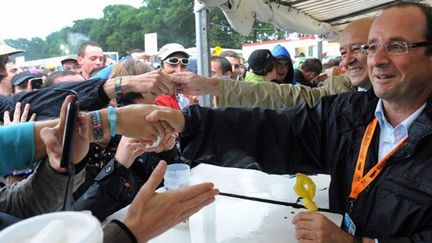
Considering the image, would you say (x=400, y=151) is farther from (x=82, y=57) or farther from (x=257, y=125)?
Answer: (x=82, y=57)

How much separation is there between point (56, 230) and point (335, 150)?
55.1 inches

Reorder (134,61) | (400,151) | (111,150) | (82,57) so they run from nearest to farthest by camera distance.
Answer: (400,151) < (111,150) < (134,61) < (82,57)

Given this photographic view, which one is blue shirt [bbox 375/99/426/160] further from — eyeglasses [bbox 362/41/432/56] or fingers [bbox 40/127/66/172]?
fingers [bbox 40/127/66/172]

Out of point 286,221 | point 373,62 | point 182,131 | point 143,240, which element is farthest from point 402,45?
point 143,240

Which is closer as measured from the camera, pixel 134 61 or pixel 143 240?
pixel 143 240

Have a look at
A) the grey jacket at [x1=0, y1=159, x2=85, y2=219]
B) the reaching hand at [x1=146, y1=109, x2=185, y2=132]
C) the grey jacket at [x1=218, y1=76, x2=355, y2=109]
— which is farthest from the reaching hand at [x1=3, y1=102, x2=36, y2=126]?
the grey jacket at [x1=218, y1=76, x2=355, y2=109]

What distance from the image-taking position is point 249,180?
2273 millimetres

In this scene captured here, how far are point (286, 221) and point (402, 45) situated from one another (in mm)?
926

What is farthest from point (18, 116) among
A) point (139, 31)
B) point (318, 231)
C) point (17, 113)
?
point (139, 31)

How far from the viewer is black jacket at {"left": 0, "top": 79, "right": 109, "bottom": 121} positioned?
2.22 metres

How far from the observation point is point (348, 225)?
1.53m

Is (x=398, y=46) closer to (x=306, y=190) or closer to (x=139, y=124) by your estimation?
(x=306, y=190)

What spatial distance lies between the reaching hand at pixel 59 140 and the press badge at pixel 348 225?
109 centimetres

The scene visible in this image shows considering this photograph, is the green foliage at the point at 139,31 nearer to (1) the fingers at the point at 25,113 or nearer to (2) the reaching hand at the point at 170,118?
(1) the fingers at the point at 25,113
